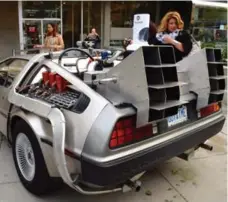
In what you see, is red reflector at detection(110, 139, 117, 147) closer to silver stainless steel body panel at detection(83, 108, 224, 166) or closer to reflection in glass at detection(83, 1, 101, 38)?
silver stainless steel body panel at detection(83, 108, 224, 166)

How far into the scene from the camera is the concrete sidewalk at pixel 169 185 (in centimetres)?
291

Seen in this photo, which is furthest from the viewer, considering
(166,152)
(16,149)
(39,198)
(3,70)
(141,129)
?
(3,70)

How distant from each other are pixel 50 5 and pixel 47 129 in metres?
11.2

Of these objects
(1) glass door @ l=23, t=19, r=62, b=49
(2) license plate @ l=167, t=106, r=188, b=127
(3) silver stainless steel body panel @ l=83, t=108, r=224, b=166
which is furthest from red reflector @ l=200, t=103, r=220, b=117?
(1) glass door @ l=23, t=19, r=62, b=49

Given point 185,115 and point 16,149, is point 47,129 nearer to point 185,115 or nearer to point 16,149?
point 16,149

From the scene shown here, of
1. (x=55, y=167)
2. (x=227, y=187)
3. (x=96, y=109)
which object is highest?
(x=96, y=109)

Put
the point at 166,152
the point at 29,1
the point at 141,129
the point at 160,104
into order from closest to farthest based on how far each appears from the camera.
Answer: the point at 160,104 → the point at 141,129 → the point at 166,152 → the point at 29,1

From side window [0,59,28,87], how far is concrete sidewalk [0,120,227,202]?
0.96m

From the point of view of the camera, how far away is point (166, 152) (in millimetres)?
2641

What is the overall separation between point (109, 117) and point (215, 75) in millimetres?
1353

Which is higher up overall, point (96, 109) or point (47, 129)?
point (96, 109)

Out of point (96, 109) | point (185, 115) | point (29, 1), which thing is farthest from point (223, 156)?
point (29, 1)

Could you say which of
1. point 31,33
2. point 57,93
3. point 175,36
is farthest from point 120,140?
point 31,33

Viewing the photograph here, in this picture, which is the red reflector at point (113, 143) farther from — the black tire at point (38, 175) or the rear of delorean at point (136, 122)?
the black tire at point (38, 175)
